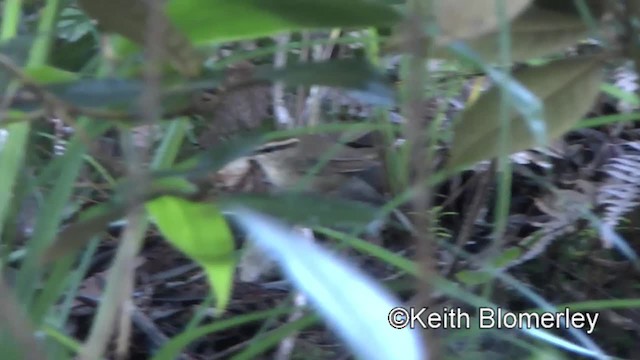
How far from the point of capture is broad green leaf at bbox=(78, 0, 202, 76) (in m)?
0.40

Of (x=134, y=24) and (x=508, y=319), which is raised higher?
(x=134, y=24)

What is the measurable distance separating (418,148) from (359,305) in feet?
0.16

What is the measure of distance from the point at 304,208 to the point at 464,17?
13 centimetres

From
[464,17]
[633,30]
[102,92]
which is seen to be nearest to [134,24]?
[102,92]

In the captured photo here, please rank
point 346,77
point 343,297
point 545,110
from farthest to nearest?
point 545,110, point 346,77, point 343,297

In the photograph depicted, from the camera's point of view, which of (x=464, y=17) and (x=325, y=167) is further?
(x=325, y=167)

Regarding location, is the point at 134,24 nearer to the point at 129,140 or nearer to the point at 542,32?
the point at 129,140

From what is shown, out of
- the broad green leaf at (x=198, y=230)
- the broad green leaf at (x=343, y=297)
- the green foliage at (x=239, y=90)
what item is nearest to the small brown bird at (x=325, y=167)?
the green foliage at (x=239, y=90)

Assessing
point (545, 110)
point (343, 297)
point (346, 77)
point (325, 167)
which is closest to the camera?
point (343, 297)

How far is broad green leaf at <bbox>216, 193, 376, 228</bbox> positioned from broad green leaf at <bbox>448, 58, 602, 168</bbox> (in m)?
0.15

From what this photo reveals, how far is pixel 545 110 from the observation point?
0.49 metres

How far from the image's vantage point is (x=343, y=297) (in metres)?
0.26

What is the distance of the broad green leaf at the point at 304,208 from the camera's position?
13.5 inches

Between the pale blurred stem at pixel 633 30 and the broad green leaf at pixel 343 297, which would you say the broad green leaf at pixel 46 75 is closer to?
the broad green leaf at pixel 343 297
